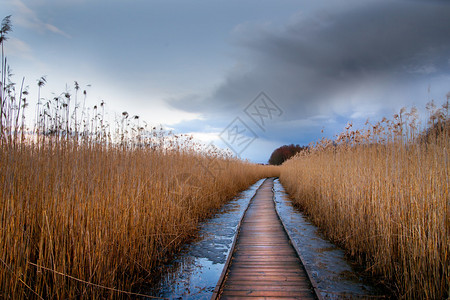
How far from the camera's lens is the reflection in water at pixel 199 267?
3254 millimetres

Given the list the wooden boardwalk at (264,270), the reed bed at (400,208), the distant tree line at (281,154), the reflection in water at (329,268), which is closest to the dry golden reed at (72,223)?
the wooden boardwalk at (264,270)

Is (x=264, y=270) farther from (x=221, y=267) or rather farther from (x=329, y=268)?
(x=329, y=268)

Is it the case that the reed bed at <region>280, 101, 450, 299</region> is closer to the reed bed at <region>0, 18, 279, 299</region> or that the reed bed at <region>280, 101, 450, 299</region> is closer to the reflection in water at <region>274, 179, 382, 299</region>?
the reflection in water at <region>274, 179, 382, 299</region>

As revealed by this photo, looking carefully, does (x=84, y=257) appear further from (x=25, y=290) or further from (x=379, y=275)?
(x=379, y=275)

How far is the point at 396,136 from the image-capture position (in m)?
3.95

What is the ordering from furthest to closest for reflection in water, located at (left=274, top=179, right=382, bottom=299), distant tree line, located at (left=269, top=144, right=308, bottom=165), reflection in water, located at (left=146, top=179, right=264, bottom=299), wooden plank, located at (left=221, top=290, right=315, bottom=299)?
distant tree line, located at (left=269, top=144, right=308, bottom=165) → reflection in water, located at (left=146, top=179, right=264, bottom=299) → reflection in water, located at (left=274, top=179, right=382, bottom=299) → wooden plank, located at (left=221, top=290, right=315, bottom=299)

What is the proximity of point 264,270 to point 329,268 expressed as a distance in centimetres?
107

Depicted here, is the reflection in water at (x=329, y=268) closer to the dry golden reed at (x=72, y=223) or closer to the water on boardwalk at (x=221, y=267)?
the water on boardwalk at (x=221, y=267)

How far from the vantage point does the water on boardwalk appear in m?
3.20

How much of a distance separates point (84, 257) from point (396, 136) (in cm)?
475

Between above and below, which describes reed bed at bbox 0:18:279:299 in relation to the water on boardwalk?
above

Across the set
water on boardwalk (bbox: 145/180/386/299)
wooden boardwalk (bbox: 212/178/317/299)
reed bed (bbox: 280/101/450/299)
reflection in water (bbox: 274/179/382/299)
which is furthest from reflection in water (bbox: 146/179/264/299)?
reed bed (bbox: 280/101/450/299)

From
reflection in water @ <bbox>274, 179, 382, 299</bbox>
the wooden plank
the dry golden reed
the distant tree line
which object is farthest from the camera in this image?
the distant tree line

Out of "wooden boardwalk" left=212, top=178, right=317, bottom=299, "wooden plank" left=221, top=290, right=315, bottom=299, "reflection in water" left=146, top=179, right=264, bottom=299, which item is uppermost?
"wooden boardwalk" left=212, top=178, right=317, bottom=299
